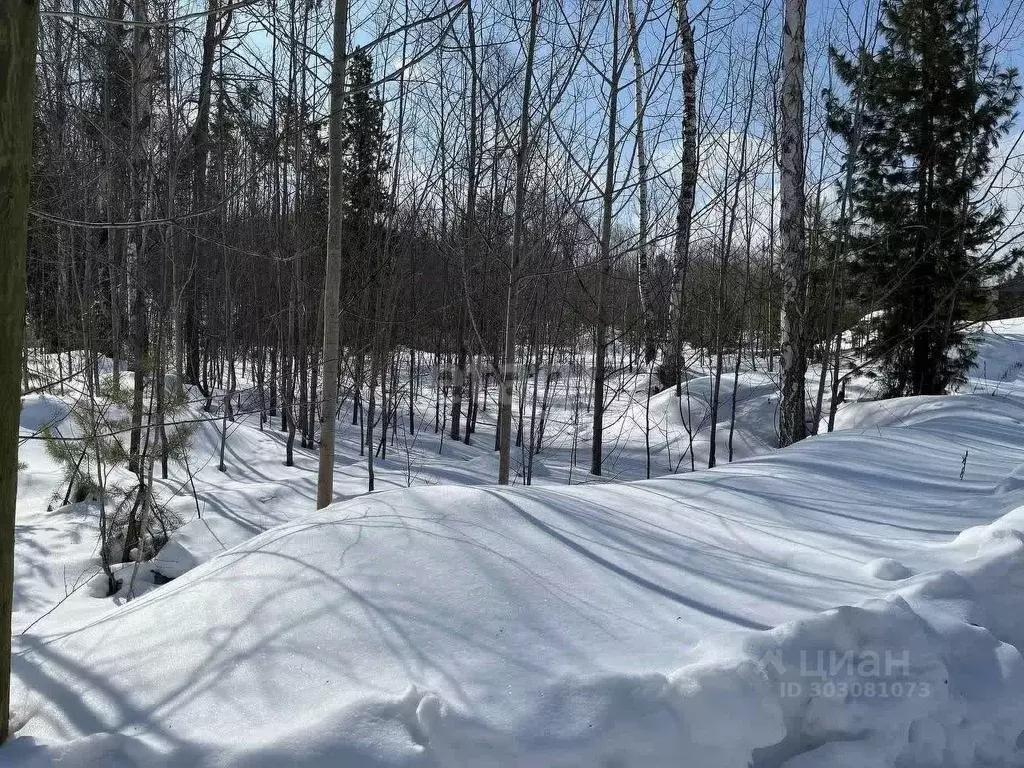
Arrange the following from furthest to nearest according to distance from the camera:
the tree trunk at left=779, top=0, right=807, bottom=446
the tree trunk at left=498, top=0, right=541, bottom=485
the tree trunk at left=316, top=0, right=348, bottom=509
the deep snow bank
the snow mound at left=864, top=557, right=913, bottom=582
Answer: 1. the tree trunk at left=779, top=0, right=807, bottom=446
2. the tree trunk at left=498, top=0, right=541, bottom=485
3. the tree trunk at left=316, top=0, right=348, bottom=509
4. the snow mound at left=864, top=557, right=913, bottom=582
5. the deep snow bank

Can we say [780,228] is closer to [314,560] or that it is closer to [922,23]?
[922,23]

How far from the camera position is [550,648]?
7.22ft

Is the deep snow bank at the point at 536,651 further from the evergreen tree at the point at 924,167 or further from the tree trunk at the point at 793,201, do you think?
the evergreen tree at the point at 924,167

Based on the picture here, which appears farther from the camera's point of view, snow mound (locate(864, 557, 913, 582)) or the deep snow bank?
snow mound (locate(864, 557, 913, 582))

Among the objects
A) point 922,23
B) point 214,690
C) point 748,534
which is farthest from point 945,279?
point 214,690

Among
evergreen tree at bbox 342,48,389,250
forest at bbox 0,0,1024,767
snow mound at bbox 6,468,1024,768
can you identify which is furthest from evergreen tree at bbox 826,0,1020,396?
snow mound at bbox 6,468,1024,768

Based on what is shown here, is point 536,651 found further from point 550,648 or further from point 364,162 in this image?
point 364,162

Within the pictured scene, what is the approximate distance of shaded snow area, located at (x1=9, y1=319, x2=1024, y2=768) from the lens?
1859mm

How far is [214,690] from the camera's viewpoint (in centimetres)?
202

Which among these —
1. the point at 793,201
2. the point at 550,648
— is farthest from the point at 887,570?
the point at 793,201

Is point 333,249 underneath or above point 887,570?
above

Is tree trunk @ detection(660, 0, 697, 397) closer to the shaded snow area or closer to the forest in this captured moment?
the forest

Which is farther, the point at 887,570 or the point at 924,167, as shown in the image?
the point at 924,167

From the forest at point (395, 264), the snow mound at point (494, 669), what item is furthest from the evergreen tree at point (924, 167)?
the snow mound at point (494, 669)
